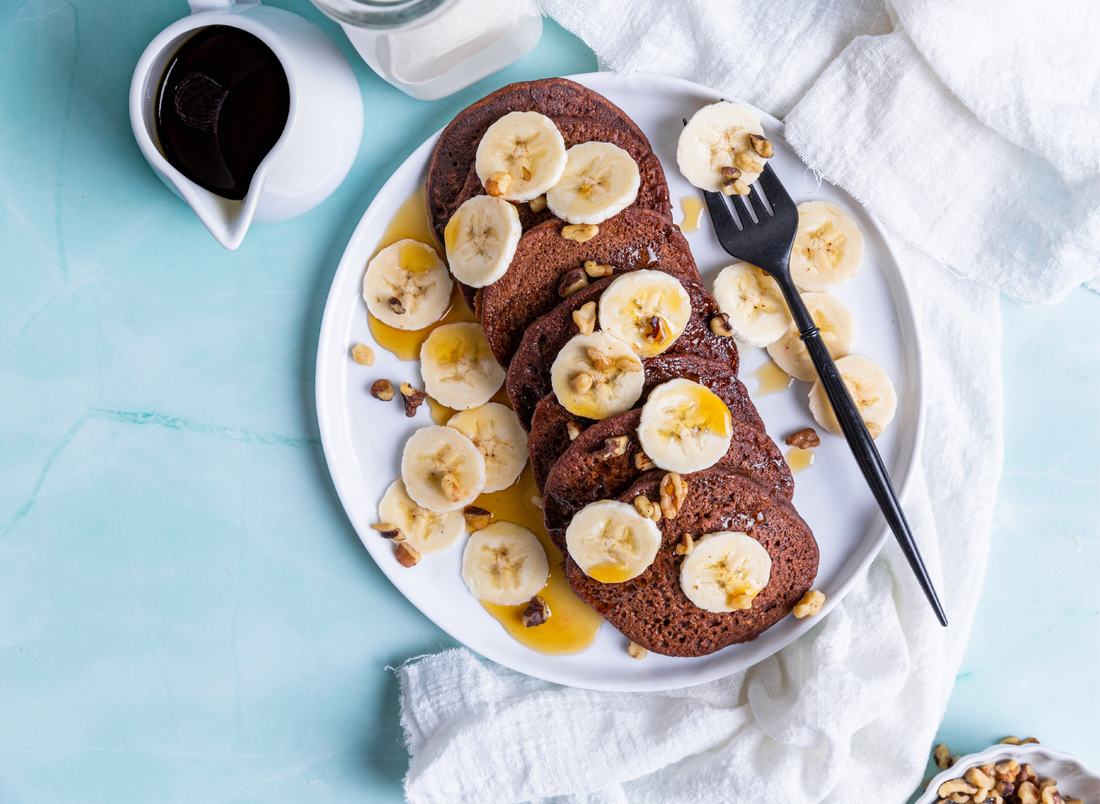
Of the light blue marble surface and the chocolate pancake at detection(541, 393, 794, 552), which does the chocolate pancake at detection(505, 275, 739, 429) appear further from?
the light blue marble surface

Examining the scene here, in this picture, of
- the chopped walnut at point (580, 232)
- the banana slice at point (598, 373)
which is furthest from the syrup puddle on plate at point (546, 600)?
the chopped walnut at point (580, 232)

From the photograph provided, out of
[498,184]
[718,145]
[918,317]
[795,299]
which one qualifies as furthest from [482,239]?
[918,317]

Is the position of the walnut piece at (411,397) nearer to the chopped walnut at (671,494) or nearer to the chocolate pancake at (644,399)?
the chocolate pancake at (644,399)

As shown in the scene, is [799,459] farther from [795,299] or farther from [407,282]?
[407,282]

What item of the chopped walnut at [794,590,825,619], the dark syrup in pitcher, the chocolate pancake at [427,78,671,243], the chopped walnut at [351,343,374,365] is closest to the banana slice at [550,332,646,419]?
the chocolate pancake at [427,78,671,243]

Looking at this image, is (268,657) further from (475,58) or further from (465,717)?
(475,58)

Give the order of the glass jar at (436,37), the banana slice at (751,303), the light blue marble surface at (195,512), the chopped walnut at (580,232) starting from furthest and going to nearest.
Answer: the light blue marble surface at (195,512) → the banana slice at (751,303) → the chopped walnut at (580,232) → the glass jar at (436,37)

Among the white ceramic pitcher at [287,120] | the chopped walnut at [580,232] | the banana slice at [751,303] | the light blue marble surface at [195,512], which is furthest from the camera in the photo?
the light blue marble surface at [195,512]
